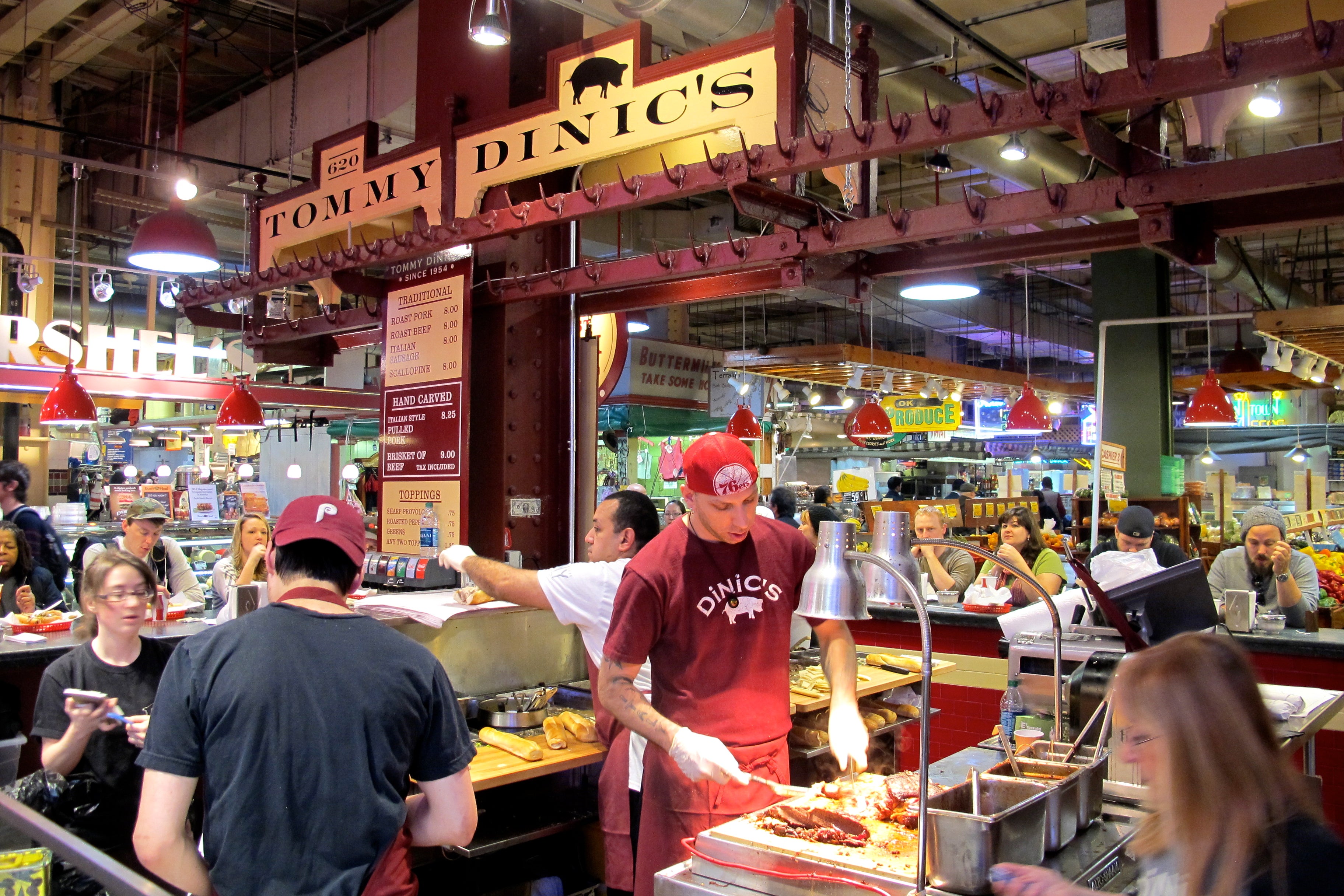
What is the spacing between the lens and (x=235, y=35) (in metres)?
9.37

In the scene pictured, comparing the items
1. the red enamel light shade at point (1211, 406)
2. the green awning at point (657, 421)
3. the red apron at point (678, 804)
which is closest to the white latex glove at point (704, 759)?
the red apron at point (678, 804)

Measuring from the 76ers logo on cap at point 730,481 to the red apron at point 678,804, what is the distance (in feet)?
2.60

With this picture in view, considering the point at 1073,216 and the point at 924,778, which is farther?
the point at 1073,216

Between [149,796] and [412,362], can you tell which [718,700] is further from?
[412,362]

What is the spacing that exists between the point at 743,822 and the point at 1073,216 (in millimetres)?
2481

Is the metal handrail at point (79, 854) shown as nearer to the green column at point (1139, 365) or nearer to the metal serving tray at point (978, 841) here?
the metal serving tray at point (978, 841)

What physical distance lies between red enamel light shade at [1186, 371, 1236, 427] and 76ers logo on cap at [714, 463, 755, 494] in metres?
8.44

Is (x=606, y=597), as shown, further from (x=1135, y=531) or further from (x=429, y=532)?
(x=1135, y=531)

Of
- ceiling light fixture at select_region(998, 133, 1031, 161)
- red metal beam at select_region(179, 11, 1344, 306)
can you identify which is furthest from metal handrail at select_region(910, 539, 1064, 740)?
ceiling light fixture at select_region(998, 133, 1031, 161)

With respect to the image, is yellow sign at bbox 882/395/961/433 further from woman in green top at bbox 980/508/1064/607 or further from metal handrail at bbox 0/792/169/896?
metal handrail at bbox 0/792/169/896

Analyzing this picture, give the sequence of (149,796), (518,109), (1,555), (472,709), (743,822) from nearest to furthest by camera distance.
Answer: (149,796)
(743,822)
(472,709)
(518,109)
(1,555)

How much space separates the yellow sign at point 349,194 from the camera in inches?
225

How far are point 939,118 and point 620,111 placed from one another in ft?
5.68

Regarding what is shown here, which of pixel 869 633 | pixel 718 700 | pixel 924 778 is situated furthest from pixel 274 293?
pixel 924 778
